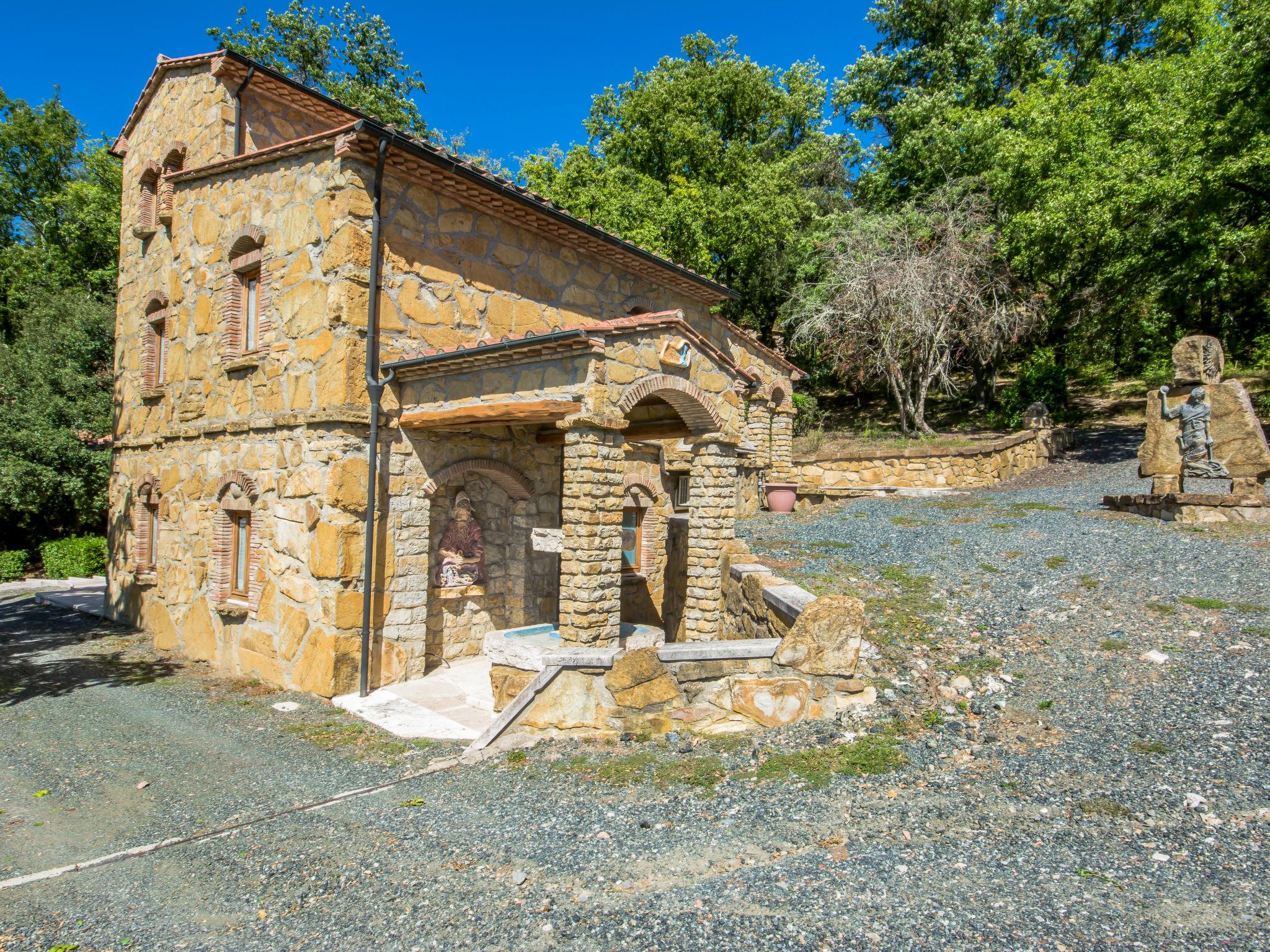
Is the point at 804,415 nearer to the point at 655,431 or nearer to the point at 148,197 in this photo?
the point at 655,431

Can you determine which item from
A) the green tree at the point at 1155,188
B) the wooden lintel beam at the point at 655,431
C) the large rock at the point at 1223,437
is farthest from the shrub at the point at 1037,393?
the wooden lintel beam at the point at 655,431

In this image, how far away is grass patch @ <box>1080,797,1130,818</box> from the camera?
14.2 feet

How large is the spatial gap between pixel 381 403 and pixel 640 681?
4.60 meters

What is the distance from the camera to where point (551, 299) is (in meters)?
10.7

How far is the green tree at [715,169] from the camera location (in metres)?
21.9

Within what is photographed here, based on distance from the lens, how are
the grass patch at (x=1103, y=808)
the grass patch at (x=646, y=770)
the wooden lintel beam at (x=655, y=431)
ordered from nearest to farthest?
the grass patch at (x=1103, y=808), the grass patch at (x=646, y=770), the wooden lintel beam at (x=655, y=431)

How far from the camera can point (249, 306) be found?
10188 millimetres

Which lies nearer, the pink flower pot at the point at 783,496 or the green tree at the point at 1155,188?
the green tree at the point at 1155,188

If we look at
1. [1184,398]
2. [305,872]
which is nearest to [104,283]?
[305,872]

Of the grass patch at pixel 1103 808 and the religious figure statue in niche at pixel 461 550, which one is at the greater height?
the religious figure statue in niche at pixel 461 550

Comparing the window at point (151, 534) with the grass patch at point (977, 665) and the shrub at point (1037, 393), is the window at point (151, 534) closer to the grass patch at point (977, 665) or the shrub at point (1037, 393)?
the grass patch at point (977, 665)

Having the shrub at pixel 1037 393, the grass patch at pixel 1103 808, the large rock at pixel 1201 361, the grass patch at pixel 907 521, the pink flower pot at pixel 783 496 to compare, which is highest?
the shrub at pixel 1037 393

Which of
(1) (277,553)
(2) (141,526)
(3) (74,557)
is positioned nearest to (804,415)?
(1) (277,553)

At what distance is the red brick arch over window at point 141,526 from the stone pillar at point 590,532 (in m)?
9.18
